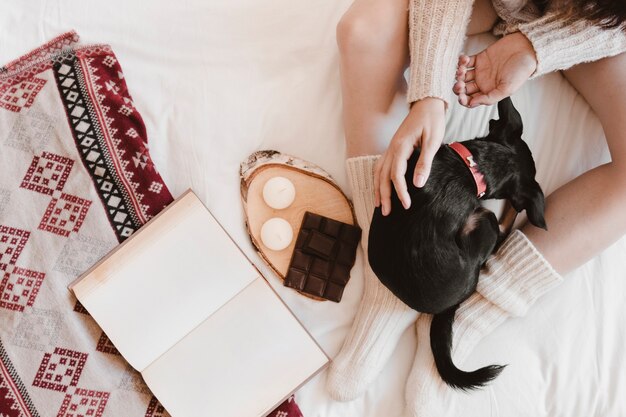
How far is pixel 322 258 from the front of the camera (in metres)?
1.02

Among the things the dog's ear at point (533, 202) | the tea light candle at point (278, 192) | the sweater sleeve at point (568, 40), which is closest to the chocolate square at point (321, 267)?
the tea light candle at point (278, 192)

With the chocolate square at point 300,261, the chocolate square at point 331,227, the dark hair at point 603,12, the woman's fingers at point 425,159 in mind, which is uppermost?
the dark hair at point 603,12

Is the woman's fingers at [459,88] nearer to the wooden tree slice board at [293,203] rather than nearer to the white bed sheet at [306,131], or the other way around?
the white bed sheet at [306,131]

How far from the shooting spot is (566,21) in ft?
3.00

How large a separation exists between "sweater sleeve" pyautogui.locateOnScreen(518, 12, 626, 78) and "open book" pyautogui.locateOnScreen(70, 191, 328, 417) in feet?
2.02

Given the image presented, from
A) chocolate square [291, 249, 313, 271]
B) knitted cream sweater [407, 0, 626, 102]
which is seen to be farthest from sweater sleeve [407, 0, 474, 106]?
chocolate square [291, 249, 313, 271]

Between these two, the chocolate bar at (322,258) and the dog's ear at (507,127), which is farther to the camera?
the chocolate bar at (322,258)

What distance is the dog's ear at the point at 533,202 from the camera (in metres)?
0.89

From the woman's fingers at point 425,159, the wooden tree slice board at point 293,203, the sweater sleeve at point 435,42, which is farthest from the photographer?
the wooden tree slice board at point 293,203

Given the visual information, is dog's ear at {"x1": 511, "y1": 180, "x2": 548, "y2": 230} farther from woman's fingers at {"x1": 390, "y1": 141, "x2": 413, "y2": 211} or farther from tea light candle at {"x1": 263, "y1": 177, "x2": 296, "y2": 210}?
tea light candle at {"x1": 263, "y1": 177, "x2": 296, "y2": 210}

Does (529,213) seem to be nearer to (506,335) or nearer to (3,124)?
(506,335)

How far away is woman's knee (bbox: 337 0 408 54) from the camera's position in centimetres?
95

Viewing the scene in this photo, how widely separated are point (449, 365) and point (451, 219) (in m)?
0.27

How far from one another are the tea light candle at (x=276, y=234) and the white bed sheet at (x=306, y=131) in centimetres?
5
